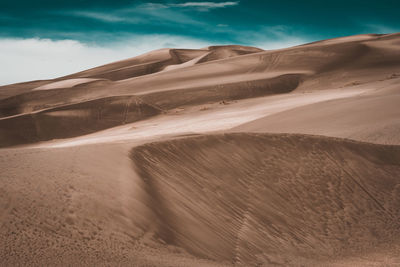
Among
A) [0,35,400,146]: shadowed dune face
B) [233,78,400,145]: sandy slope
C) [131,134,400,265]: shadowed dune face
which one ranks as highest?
[0,35,400,146]: shadowed dune face

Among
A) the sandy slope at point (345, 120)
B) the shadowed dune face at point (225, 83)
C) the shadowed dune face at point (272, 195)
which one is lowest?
the shadowed dune face at point (272, 195)

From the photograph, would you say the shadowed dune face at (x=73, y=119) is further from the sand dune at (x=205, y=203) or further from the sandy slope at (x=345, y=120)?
the sand dune at (x=205, y=203)

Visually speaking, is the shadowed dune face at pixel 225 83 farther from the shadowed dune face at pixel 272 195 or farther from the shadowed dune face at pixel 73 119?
the shadowed dune face at pixel 272 195

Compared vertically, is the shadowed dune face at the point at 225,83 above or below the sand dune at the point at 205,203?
above

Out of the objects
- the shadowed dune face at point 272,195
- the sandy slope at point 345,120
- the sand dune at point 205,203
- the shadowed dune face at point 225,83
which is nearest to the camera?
the sand dune at point 205,203

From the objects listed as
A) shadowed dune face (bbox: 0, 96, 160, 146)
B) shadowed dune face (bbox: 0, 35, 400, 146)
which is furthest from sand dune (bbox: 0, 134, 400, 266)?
shadowed dune face (bbox: 0, 35, 400, 146)

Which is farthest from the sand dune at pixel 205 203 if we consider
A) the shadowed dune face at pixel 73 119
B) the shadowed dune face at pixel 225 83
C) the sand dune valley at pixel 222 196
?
the shadowed dune face at pixel 225 83

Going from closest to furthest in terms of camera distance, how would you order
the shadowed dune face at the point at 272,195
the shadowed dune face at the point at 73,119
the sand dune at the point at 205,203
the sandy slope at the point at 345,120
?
the sand dune at the point at 205,203 < the shadowed dune face at the point at 272,195 < the sandy slope at the point at 345,120 < the shadowed dune face at the point at 73,119

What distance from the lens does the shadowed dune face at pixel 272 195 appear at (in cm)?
483

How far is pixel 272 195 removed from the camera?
6.50 m

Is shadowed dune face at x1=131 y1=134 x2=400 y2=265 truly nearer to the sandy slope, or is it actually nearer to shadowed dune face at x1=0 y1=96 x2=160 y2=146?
the sandy slope

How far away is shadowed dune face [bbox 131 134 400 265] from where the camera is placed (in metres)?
4.83

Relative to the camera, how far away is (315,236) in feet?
18.8

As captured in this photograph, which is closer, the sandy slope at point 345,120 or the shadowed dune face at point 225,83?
the sandy slope at point 345,120
